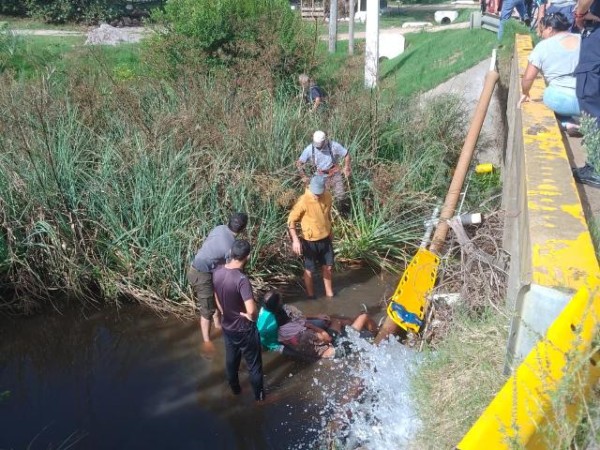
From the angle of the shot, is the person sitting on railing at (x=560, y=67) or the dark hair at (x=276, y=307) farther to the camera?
the dark hair at (x=276, y=307)

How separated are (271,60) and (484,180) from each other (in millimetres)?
3956

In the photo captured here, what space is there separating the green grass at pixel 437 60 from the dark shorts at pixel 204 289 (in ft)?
21.1

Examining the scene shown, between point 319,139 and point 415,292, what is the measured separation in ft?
9.05

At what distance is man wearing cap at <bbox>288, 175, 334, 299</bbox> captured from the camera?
294 inches

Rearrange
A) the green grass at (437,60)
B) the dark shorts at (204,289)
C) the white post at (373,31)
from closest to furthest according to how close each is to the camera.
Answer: the dark shorts at (204,289) < the green grass at (437,60) < the white post at (373,31)

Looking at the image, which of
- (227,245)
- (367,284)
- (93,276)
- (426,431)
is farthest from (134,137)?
(426,431)

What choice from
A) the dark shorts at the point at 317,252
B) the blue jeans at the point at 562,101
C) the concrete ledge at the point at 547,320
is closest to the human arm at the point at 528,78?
the blue jeans at the point at 562,101

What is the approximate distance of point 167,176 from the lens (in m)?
8.00

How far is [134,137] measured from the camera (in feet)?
27.7

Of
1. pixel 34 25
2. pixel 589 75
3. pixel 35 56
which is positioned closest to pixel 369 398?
pixel 589 75

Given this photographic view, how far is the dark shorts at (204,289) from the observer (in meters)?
6.80

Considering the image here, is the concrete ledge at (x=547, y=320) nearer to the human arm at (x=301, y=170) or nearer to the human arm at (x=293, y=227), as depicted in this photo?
the human arm at (x=293, y=227)

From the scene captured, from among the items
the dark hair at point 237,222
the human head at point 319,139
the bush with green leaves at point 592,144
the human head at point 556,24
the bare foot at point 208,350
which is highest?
the human head at point 556,24

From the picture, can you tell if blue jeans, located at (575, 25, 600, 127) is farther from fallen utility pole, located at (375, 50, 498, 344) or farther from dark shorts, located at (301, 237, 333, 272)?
dark shorts, located at (301, 237, 333, 272)
